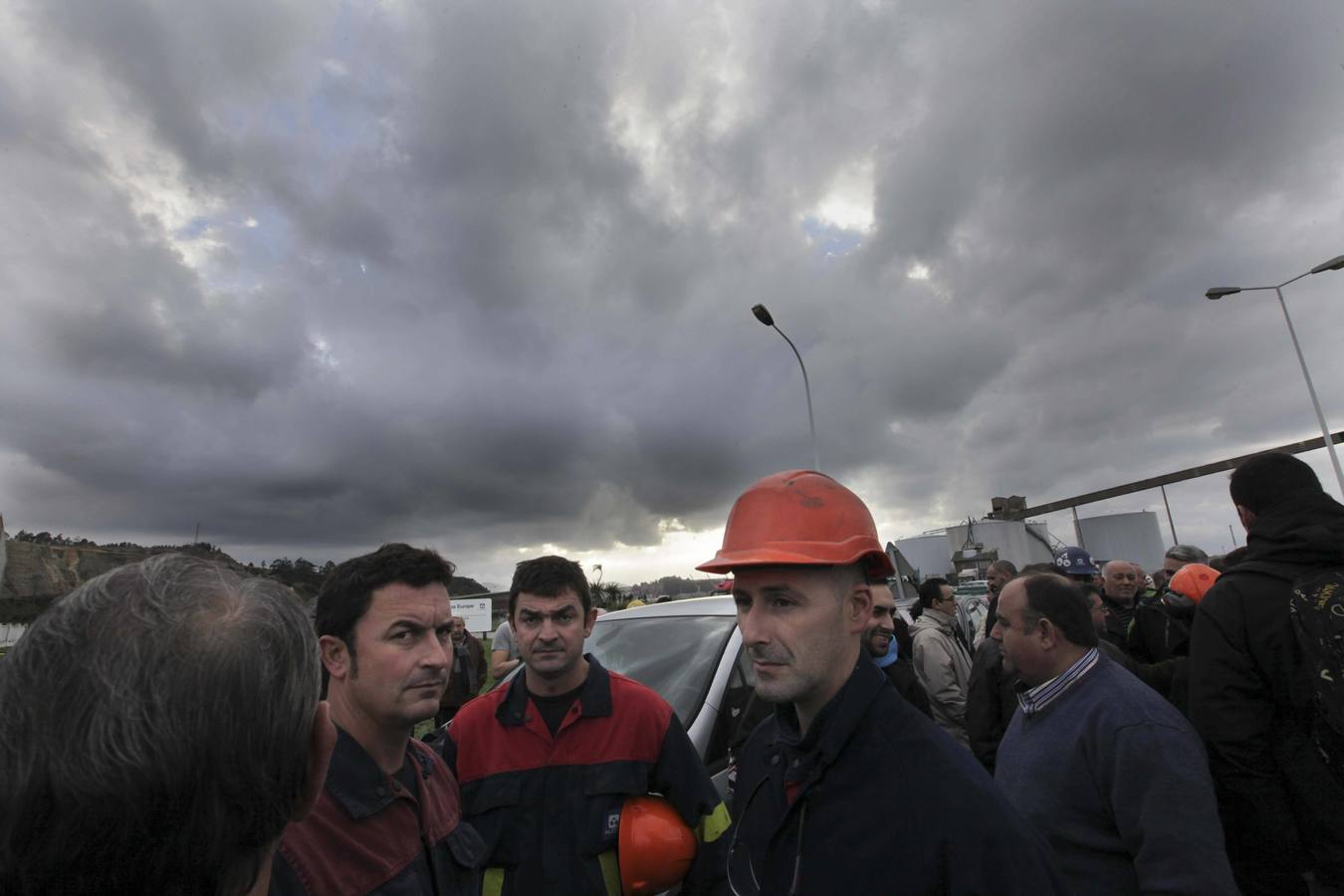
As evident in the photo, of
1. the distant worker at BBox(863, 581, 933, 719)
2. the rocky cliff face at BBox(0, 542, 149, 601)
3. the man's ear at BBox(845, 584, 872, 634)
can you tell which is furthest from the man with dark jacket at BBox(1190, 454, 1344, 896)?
the rocky cliff face at BBox(0, 542, 149, 601)

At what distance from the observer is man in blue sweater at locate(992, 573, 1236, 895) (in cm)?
188

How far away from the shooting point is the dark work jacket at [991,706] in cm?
384

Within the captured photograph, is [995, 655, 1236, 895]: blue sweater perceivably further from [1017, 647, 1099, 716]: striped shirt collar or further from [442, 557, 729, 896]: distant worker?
[442, 557, 729, 896]: distant worker

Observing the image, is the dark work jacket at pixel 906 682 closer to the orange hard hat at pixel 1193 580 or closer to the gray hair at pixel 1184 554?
the orange hard hat at pixel 1193 580

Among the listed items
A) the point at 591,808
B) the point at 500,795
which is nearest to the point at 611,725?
the point at 591,808

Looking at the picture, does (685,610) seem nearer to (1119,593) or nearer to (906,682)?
(906,682)

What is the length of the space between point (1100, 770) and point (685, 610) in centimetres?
287

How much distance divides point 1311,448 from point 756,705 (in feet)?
87.2

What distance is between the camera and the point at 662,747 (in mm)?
2711

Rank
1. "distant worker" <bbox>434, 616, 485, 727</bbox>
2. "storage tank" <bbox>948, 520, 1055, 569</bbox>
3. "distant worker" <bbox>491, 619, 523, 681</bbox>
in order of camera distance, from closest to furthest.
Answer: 1. "distant worker" <bbox>491, 619, 523, 681</bbox>
2. "distant worker" <bbox>434, 616, 485, 727</bbox>
3. "storage tank" <bbox>948, 520, 1055, 569</bbox>

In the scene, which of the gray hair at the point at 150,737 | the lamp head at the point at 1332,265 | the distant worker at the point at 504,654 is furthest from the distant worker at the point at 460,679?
the lamp head at the point at 1332,265

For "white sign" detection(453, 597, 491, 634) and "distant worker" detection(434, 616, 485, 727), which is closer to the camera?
"distant worker" detection(434, 616, 485, 727)

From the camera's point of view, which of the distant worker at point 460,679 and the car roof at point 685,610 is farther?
the distant worker at point 460,679

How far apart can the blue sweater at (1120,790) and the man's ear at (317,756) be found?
2017 millimetres
